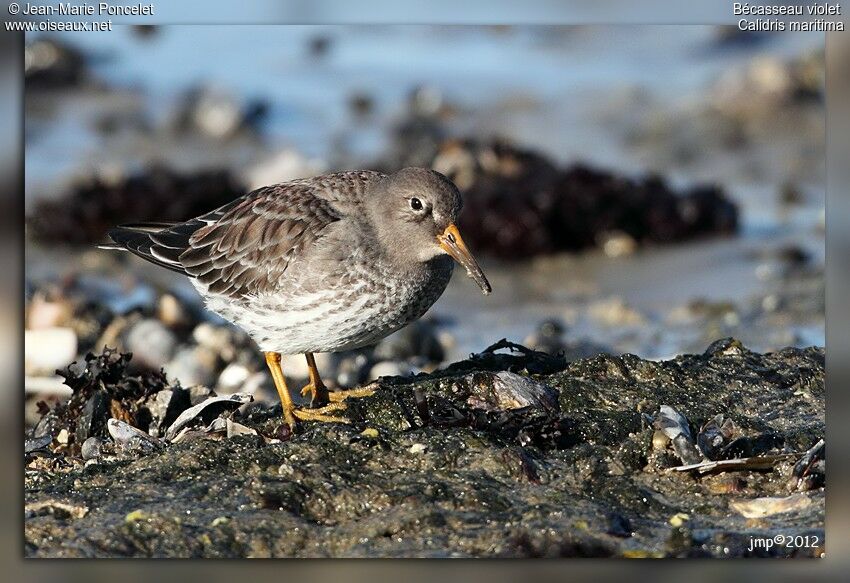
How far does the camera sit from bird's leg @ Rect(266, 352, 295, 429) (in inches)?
238

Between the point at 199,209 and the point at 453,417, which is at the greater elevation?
the point at 199,209

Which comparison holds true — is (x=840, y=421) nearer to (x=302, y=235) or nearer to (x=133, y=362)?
(x=302, y=235)

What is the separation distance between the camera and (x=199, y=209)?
1189 cm

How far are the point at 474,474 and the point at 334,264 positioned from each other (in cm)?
166

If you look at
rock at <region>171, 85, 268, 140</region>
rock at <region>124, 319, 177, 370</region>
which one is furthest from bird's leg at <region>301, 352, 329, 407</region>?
rock at <region>171, 85, 268, 140</region>

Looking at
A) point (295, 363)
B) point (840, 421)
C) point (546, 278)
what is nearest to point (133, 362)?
point (295, 363)

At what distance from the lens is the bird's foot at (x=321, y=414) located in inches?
226

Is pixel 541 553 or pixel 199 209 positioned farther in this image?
pixel 199 209

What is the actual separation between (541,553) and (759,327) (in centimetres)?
527

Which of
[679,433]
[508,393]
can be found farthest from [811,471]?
[508,393]

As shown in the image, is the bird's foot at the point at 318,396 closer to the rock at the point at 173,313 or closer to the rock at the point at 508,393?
the rock at the point at 508,393

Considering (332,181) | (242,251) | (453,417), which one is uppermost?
(332,181)

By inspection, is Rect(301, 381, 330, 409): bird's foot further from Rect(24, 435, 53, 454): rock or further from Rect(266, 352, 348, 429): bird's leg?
Rect(24, 435, 53, 454): rock

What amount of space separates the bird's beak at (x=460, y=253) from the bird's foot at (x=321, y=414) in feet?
3.45
